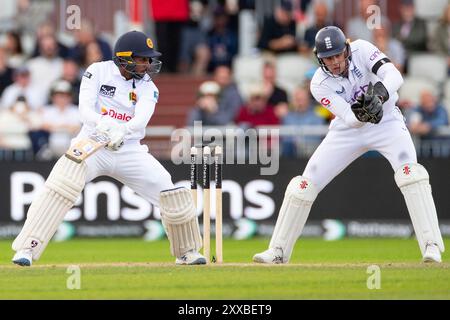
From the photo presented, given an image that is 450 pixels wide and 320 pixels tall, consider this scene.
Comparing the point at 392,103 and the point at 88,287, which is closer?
the point at 88,287

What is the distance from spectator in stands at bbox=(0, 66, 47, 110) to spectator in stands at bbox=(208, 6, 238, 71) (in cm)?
280

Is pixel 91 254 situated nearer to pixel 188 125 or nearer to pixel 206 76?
pixel 188 125

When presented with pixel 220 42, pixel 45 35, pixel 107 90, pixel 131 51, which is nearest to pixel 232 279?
pixel 107 90

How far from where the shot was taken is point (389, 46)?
64.9 ft

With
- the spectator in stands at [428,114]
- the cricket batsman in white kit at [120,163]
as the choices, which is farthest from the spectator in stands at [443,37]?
the cricket batsman in white kit at [120,163]

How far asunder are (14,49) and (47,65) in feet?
2.94

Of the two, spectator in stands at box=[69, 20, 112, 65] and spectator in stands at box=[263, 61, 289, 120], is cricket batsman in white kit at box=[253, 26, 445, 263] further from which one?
spectator in stands at box=[69, 20, 112, 65]

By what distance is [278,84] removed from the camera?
20.0 metres

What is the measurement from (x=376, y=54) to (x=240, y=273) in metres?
2.37

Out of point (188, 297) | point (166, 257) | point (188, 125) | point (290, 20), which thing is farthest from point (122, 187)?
Result: point (188, 297)

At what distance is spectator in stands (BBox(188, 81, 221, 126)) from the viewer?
18.6 meters

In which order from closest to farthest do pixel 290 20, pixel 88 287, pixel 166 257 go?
pixel 88 287 → pixel 166 257 → pixel 290 20

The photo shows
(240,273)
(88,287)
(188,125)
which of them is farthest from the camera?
(188,125)

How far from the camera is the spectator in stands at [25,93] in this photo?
19.4 m
